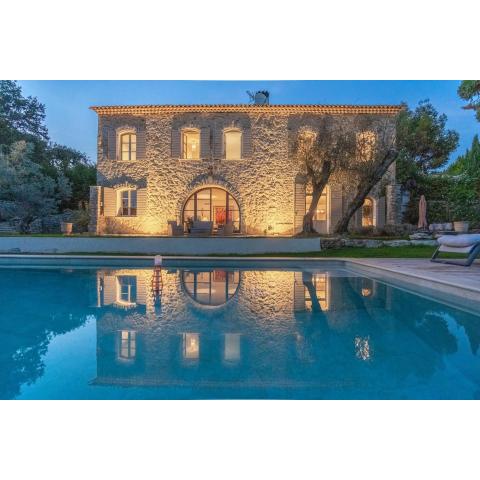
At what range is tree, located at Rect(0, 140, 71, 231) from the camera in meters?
15.8

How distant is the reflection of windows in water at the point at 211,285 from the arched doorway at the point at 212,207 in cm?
749

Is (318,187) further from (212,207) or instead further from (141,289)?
(141,289)

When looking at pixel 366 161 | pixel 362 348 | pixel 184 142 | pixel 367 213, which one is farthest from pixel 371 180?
pixel 362 348

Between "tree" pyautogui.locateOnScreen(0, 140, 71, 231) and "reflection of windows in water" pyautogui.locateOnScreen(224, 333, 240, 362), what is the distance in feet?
54.5

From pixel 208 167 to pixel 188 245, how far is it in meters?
5.29

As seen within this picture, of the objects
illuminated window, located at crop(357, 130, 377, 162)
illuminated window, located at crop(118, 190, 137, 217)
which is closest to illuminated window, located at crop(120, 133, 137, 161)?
illuminated window, located at crop(118, 190, 137, 217)

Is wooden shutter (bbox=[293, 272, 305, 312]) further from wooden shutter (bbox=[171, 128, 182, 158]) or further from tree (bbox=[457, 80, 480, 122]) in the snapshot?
wooden shutter (bbox=[171, 128, 182, 158])

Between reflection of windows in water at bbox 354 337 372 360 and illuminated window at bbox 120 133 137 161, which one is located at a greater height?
illuminated window at bbox 120 133 137 161

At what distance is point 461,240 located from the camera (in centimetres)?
732

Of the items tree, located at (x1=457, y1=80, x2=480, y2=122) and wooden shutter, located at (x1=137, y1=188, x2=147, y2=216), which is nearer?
tree, located at (x1=457, y1=80, x2=480, y2=122)

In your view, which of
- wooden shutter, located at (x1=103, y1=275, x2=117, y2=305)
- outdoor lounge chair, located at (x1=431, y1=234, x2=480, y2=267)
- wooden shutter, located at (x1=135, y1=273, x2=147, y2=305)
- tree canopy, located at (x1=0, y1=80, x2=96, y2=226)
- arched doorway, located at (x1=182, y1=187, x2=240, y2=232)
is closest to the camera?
wooden shutter, located at (x1=135, y1=273, x2=147, y2=305)

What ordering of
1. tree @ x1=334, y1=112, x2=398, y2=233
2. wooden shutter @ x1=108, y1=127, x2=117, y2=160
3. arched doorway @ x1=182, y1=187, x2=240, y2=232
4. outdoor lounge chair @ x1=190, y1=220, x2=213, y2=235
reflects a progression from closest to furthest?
tree @ x1=334, y1=112, x2=398, y2=233 → outdoor lounge chair @ x1=190, y1=220, x2=213, y2=235 → wooden shutter @ x1=108, y1=127, x2=117, y2=160 → arched doorway @ x1=182, y1=187, x2=240, y2=232
